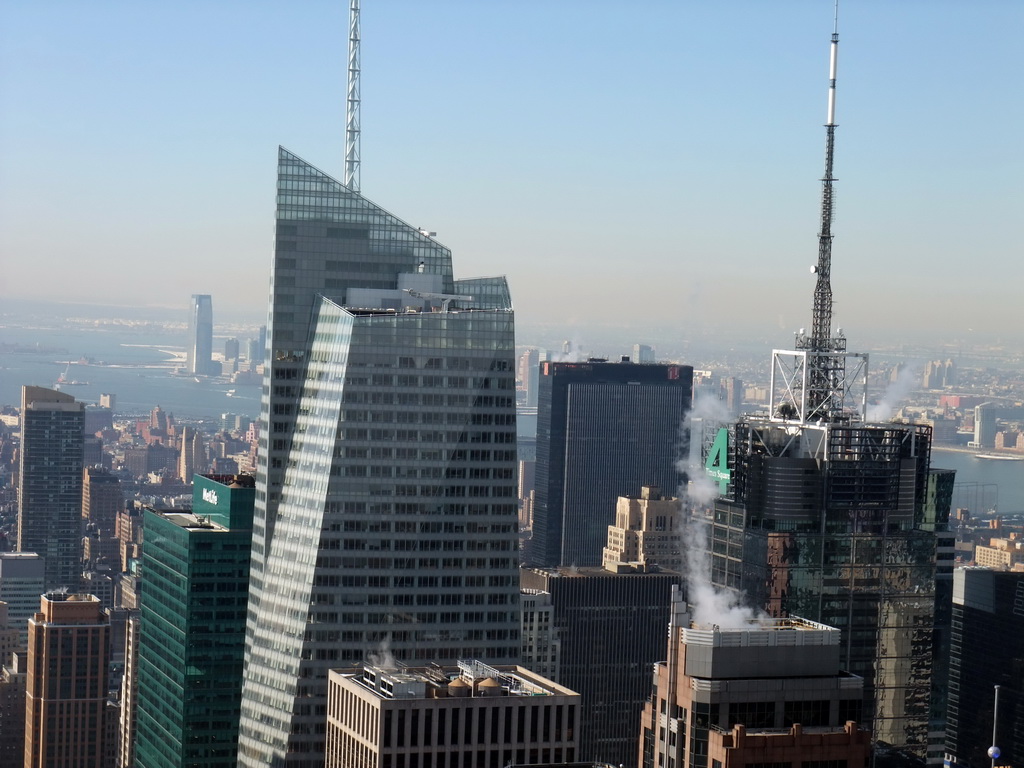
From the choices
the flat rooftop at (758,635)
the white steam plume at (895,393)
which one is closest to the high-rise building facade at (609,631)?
the white steam plume at (895,393)

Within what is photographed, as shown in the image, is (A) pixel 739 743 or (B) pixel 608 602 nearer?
(A) pixel 739 743

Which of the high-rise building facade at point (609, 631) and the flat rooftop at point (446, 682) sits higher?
the flat rooftop at point (446, 682)

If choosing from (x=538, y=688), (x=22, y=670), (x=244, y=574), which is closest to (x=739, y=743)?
(x=538, y=688)

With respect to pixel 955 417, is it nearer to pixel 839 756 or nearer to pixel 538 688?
pixel 538 688

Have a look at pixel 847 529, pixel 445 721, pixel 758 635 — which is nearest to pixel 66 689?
pixel 847 529

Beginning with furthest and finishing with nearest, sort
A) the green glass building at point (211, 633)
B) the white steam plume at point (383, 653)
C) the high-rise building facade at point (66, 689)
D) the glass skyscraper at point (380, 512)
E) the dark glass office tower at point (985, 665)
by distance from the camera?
the high-rise building facade at point (66, 689), the dark glass office tower at point (985, 665), the green glass building at point (211, 633), the glass skyscraper at point (380, 512), the white steam plume at point (383, 653)

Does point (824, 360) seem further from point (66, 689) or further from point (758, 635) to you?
point (66, 689)

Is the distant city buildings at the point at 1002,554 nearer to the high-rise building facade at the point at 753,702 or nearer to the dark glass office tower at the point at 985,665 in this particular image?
the dark glass office tower at the point at 985,665
